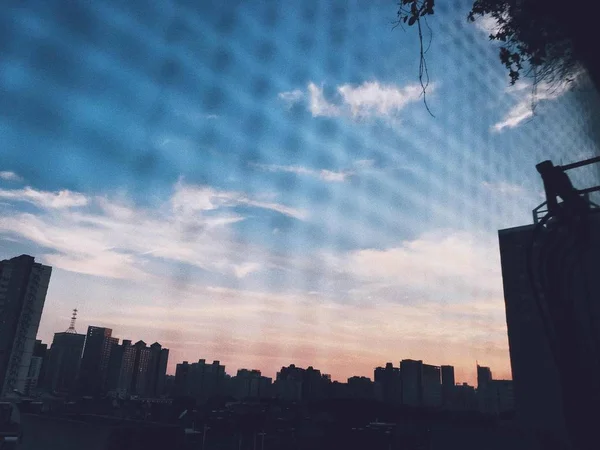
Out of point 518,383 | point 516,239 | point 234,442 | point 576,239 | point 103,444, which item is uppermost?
point 516,239

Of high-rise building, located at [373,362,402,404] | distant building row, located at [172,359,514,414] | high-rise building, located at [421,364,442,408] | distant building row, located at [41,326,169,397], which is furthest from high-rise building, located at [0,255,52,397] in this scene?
high-rise building, located at [421,364,442,408]

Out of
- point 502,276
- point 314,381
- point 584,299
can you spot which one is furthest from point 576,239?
point 314,381

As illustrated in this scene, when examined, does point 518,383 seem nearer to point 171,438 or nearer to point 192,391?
point 171,438

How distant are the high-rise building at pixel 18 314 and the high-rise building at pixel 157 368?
2812 centimetres

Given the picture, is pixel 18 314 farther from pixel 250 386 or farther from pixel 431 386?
pixel 431 386

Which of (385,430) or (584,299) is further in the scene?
(385,430)

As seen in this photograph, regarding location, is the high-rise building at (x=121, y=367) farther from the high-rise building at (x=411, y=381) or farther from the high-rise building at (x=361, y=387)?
the high-rise building at (x=411, y=381)

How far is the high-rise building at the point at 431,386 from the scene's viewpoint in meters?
59.3

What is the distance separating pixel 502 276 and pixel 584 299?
233cm

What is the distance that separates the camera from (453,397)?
59.5 m

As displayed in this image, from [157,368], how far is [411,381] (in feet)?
138

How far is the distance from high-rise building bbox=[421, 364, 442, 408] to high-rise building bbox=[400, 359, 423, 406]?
0.63m

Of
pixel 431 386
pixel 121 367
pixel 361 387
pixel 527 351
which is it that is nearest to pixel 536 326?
pixel 527 351

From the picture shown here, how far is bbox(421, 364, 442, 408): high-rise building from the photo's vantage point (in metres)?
59.3
